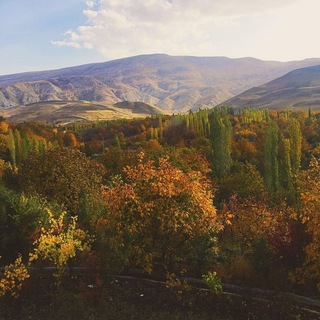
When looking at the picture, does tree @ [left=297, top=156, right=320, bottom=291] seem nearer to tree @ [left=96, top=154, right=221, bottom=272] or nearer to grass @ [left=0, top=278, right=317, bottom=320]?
grass @ [left=0, top=278, right=317, bottom=320]

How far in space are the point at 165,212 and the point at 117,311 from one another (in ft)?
15.5

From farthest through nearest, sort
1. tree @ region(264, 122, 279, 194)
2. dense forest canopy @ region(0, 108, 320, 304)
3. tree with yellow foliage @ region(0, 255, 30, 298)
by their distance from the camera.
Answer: tree @ region(264, 122, 279, 194)
dense forest canopy @ region(0, 108, 320, 304)
tree with yellow foliage @ region(0, 255, 30, 298)

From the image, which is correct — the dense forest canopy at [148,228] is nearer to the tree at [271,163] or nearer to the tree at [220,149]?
the tree at [271,163]

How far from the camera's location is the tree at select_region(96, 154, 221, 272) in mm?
16078

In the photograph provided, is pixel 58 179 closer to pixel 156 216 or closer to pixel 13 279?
pixel 13 279

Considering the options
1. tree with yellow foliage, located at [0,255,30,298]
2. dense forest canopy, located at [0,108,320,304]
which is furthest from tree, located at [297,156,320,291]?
tree with yellow foliage, located at [0,255,30,298]

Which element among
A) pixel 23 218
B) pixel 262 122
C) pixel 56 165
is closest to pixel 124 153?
pixel 56 165

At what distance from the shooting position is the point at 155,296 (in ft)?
53.3

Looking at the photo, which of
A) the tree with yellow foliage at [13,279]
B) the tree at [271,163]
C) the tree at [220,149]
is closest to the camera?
the tree with yellow foliage at [13,279]

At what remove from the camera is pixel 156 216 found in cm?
1631

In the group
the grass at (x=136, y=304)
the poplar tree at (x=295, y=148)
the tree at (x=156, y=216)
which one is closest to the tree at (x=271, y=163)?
the poplar tree at (x=295, y=148)

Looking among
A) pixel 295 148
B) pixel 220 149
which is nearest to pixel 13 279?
pixel 220 149

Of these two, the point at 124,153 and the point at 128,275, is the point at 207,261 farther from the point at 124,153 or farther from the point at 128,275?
the point at 124,153

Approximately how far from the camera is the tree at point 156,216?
16.1 meters
